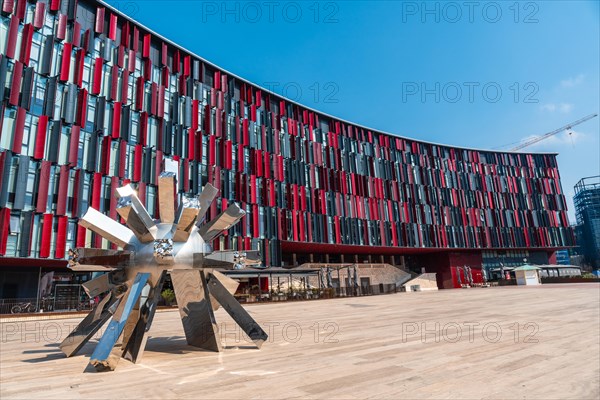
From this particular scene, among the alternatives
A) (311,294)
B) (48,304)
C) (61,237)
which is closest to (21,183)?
(61,237)

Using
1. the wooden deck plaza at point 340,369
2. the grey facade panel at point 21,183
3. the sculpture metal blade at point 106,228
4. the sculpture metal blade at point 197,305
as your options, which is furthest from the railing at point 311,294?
the sculpture metal blade at point 106,228

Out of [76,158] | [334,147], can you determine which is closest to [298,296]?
[76,158]

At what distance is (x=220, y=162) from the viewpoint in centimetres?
4275

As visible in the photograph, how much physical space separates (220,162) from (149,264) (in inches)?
1439

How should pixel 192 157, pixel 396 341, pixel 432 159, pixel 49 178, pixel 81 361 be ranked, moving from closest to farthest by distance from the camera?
pixel 81 361 < pixel 396 341 < pixel 49 178 < pixel 192 157 < pixel 432 159

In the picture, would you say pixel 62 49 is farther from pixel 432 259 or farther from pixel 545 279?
pixel 545 279

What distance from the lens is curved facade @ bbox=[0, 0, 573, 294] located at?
29.5m

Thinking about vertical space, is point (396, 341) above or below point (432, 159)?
below

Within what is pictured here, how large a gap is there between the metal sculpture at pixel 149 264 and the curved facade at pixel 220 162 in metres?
25.9

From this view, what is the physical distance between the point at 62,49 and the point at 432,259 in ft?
210

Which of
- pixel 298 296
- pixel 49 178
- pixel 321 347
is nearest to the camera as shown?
pixel 321 347

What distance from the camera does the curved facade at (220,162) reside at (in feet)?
96.9

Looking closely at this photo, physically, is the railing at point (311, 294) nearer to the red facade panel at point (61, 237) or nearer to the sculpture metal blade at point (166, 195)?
the red facade panel at point (61, 237)

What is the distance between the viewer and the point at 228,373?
599 centimetres
